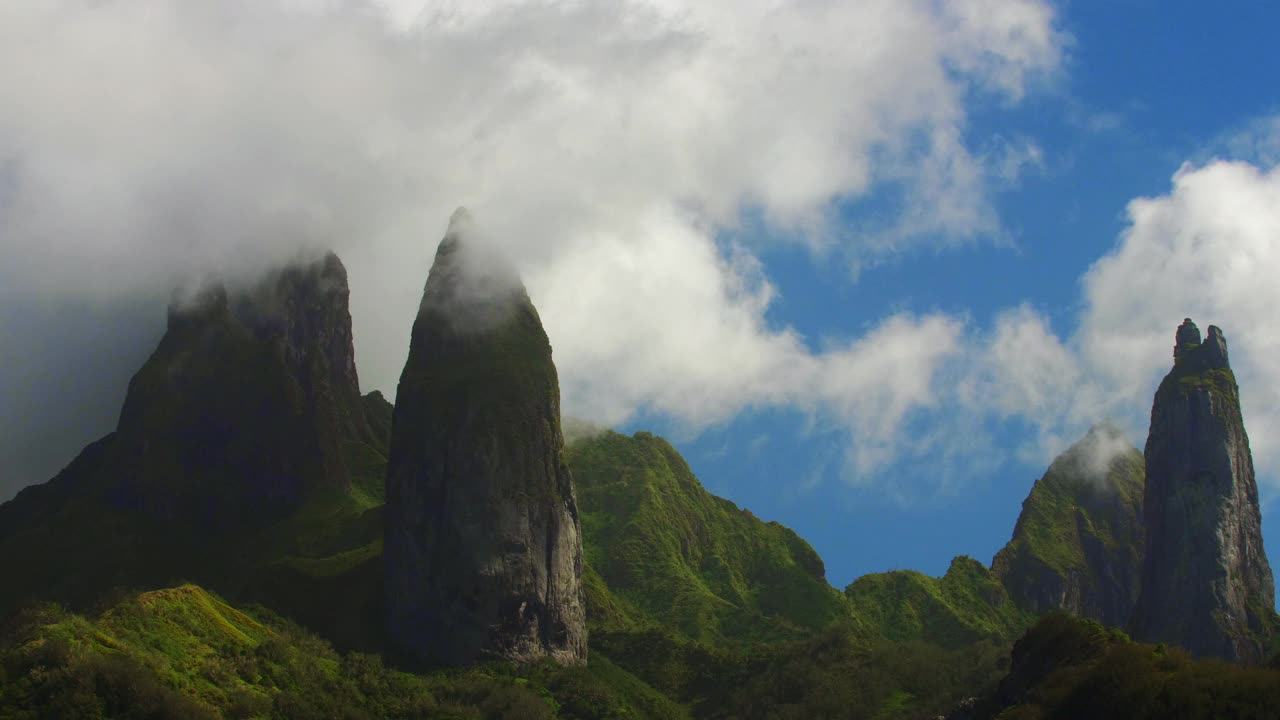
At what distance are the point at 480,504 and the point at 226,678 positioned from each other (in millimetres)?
52949

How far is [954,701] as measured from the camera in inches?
5551

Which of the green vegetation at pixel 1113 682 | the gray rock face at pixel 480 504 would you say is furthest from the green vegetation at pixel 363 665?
the gray rock face at pixel 480 504

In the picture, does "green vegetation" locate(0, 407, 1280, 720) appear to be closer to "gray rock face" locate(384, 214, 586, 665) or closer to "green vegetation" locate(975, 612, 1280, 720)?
"green vegetation" locate(975, 612, 1280, 720)

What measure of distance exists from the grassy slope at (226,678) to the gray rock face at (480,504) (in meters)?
7.09

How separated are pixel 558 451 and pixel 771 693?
1582 inches

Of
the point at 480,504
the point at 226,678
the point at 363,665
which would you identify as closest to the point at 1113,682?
the point at 226,678

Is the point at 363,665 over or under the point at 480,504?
under

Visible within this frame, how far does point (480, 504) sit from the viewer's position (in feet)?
551

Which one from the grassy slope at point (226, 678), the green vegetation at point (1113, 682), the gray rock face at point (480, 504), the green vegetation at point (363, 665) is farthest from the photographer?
the gray rock face at point (480, 504)

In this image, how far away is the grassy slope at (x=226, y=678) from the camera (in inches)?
4026

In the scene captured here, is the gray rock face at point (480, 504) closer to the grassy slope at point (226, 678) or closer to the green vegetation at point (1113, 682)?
the grassy slope at point (226, 678)

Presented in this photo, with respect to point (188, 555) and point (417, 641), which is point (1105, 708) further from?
point (188, 555)

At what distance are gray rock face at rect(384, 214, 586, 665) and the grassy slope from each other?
709cm

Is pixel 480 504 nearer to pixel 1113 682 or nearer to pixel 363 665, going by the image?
pixel 363 665
